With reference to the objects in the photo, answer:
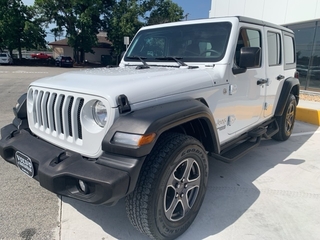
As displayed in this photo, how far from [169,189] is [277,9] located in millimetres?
11547

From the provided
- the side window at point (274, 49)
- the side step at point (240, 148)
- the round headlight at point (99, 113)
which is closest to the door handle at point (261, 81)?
the side window at point (274, 49)

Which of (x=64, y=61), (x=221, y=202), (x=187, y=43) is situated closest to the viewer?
(x=221, y=202)

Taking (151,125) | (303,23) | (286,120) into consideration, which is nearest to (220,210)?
(151,125)

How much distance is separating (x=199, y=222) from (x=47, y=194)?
5.74 ft

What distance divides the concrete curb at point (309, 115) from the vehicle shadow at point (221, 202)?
2.56 meters

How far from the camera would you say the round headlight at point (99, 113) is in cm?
198

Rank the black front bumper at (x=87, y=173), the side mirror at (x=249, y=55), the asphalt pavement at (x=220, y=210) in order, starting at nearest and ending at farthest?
the black front bumper at (x=87, y=173)
the asphalt pavement at (x=220, y=210)
the side mirror at (x=249, y=55)

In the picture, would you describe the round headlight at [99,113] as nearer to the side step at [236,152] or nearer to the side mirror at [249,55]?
the side step at [236,152]

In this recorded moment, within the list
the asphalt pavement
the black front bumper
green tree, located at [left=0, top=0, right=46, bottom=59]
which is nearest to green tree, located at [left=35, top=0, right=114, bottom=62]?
green tree, located at [left=0, top=0, right=46, bottom=59]

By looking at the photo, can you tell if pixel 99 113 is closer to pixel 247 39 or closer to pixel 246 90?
pixel 246 90

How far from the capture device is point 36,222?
2486 millimetres

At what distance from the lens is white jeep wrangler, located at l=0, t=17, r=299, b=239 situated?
184 centimetres

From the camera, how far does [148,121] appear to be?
185 cm

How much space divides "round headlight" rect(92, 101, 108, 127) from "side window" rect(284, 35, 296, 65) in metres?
3.78
